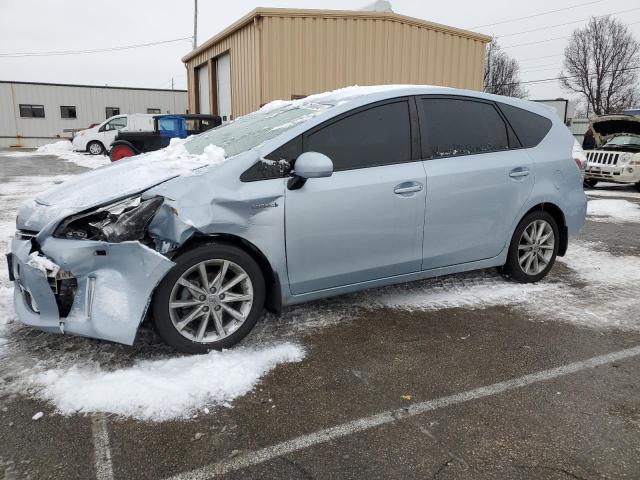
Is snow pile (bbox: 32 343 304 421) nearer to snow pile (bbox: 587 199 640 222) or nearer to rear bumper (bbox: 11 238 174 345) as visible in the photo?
rear bumper (bbox: 11 238 174 345)

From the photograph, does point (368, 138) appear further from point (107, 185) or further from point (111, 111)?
point (111, 111)

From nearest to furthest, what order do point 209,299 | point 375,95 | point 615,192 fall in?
point 209,299 → point 375,95 → point 615,192

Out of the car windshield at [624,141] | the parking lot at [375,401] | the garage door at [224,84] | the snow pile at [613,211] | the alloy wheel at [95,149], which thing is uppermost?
the garage door at [224,84]

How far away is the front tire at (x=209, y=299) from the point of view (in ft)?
9.74

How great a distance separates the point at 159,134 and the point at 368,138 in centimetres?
1216

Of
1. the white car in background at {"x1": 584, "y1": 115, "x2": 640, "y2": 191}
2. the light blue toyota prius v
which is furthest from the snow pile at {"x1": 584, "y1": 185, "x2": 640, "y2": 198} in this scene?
the light blue toyota prius v

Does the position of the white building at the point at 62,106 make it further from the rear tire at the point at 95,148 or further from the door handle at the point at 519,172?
the door handle at the point at 519,172

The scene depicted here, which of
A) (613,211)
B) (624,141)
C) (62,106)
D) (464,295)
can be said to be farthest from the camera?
(62,106)

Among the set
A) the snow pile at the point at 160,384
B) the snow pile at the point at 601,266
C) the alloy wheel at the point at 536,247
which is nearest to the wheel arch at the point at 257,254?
the snow pile at the point at 160,384

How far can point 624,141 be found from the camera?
42.9 ft

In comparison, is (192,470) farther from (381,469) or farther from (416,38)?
(416,38)

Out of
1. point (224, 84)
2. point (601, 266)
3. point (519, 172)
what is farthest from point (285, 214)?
point (224, 84)

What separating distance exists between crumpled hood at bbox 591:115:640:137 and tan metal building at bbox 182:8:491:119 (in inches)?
158

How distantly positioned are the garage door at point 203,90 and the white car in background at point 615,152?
419 inches
